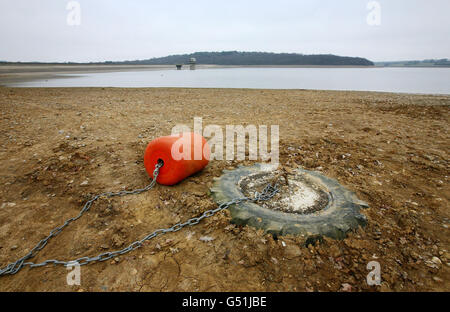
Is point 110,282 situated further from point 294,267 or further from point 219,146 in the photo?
point 219,146

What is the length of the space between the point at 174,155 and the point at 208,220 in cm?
111

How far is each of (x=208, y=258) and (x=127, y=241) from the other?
96cm

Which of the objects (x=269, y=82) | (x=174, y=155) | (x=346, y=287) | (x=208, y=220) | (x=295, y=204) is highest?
(x=269, y=82)

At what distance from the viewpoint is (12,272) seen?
2.30 metres

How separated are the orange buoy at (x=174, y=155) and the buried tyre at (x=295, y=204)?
1.71ft

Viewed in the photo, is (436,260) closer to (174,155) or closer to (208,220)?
(208,220)

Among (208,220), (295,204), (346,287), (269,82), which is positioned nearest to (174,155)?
(208,220)

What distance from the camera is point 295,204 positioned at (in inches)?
123

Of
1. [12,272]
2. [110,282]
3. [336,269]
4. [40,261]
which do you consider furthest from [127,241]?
[336,269]

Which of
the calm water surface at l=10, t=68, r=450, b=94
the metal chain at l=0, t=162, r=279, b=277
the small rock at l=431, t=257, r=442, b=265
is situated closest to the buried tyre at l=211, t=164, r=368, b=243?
the metal chain at l=0, t=162, r=279, b=277

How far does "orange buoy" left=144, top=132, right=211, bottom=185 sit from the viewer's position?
11.5 feet

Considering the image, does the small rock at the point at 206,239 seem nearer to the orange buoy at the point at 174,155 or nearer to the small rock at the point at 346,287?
the orange buoy at the point at 174,155

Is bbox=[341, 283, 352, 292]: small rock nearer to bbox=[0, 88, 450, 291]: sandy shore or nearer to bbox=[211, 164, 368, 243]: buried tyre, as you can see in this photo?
bbox=[0, 88, 450, 291]: sandy shore
